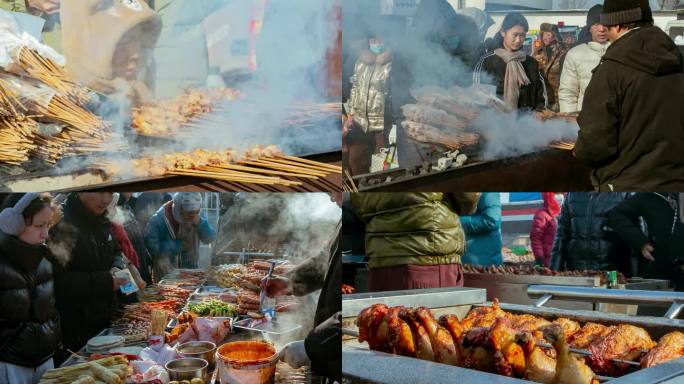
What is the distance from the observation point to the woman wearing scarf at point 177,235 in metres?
2.40

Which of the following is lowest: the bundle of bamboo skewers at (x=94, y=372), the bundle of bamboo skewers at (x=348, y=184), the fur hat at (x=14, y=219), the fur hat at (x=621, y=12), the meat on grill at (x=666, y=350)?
the bundle of bamboo skewers at (x=94, y=372)

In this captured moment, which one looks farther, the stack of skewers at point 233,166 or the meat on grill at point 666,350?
the stack of skewers at point 233,166

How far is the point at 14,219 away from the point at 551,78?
2.20m

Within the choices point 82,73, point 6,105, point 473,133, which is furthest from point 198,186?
point 473,133

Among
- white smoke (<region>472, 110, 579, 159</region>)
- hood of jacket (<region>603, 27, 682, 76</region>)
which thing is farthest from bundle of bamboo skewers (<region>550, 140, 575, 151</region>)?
hood of jacket (<region>603, 27, 682, 76</region>)

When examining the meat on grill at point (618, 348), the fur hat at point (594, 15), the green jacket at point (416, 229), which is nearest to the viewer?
the meat on grill at point (618, 348)

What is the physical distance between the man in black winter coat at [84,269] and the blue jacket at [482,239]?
118cm

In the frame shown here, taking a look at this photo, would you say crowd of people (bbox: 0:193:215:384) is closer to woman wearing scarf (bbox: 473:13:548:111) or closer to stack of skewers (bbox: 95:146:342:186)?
stack of skewers (bbox: 95:146:342:186)

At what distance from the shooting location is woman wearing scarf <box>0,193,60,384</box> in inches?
96.0

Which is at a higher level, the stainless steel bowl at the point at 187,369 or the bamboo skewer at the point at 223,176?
the bamboo skewer at the point at 223,176

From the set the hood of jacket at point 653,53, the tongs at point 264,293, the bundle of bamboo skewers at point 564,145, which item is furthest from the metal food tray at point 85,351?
the hood of jacket at point 653,53

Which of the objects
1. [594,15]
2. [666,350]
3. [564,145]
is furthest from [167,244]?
[594,15]

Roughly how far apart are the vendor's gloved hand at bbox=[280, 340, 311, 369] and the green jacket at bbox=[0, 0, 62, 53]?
73.9 inches

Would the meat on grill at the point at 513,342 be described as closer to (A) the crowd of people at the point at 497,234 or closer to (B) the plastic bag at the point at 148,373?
(A) the crowd of people at the point at 497,234
